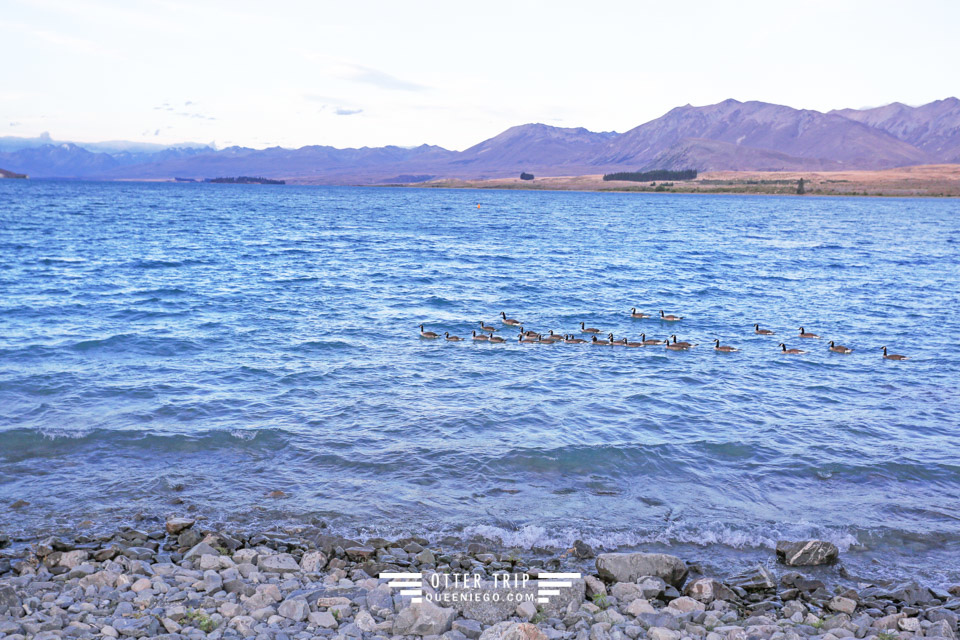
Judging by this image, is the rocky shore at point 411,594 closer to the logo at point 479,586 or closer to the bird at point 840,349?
the logo at point 479,586

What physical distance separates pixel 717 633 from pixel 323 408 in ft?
37.9

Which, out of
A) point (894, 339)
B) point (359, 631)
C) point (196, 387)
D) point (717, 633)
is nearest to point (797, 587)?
point (717, 633)

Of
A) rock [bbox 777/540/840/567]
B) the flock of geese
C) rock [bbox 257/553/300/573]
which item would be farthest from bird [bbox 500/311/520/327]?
rock [bbox 257/553/300/573]

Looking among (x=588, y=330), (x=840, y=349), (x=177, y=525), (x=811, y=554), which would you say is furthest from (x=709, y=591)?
(x=840, y=349)

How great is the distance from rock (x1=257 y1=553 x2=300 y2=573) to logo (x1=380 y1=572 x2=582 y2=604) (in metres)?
1.31

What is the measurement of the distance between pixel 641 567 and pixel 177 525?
23.7 ft

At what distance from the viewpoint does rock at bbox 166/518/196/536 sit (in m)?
11.0

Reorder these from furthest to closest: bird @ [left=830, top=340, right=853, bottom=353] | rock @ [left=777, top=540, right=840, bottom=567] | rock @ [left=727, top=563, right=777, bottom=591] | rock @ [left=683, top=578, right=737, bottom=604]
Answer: bird @ [left=830, top=340, right=853, bottom=353] < rock @ [left=777, top=540, right=840, bottom=567] < rock @ [left=727, top=563, right=777, bottom=591] < rock @ [left=683, top=578, right=737, bottom=604]

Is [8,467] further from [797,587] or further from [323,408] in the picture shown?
[797,587]

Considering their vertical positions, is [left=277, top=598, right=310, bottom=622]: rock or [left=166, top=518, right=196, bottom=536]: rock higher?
[left=277, top=598, right=310, bottom=622]: rock

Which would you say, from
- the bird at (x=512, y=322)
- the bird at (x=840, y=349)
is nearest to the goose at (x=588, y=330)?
the bird at (x=512, y=322)

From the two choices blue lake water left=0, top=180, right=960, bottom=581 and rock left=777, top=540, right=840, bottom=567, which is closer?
rock left=777, top=540, right=840, bottom=567

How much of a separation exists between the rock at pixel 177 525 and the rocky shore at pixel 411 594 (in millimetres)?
28

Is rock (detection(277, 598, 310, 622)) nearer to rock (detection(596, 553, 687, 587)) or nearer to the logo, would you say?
the logo
